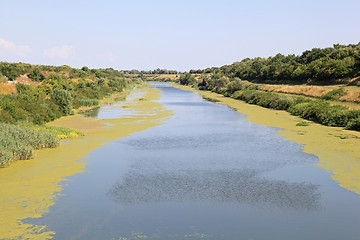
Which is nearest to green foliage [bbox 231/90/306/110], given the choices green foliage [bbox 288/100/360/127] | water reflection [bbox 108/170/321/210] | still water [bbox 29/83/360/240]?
green foliage [bbox 288/100/360/127]

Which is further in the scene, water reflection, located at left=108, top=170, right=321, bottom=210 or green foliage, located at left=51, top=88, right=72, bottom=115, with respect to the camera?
green foliage, located at left=51, top=88, right=72, bottom=115

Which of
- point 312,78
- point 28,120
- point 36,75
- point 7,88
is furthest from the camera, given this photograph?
point 36,75

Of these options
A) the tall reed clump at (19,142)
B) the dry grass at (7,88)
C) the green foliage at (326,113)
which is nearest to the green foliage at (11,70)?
the dry grass at (7,88)

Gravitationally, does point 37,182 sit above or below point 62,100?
below

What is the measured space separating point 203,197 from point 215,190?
1037 mm

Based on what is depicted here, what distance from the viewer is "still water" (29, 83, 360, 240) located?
10330mm

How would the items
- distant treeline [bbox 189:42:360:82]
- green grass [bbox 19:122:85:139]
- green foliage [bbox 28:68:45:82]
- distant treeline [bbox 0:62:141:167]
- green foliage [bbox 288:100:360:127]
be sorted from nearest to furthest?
1. distant treeline [bbox 0:62:141:167]
2. green grass [bbox 19:122:85:139]
3. green foliage [bbox 288:100:360:127]
4. distant treeline [bbox 189:42:360:82]
5. green foliage [bbox 28:68:45:82]

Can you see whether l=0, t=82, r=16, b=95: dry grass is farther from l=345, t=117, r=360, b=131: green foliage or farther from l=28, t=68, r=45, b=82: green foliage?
l=28, t=68, r=45, b=82: green foliage

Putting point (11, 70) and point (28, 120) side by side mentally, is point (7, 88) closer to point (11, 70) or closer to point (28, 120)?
point (28, 120)

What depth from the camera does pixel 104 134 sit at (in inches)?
1088

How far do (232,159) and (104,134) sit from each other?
42.7 ft

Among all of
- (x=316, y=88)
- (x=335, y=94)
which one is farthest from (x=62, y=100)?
(x=316, y=88)

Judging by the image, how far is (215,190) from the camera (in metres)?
14.1

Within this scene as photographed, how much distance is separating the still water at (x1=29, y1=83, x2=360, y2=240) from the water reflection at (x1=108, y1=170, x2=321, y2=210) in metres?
0.04
